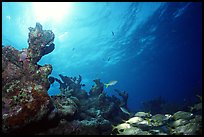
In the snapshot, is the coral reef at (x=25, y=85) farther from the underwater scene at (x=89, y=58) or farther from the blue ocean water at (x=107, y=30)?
the blue ocean water at (x=107, y=30)

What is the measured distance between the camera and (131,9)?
845 inches

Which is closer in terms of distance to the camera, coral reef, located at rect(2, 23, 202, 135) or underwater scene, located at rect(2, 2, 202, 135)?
coral reef, located at rect(2, 23, 202, 135)

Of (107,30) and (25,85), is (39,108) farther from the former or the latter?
(107,30)

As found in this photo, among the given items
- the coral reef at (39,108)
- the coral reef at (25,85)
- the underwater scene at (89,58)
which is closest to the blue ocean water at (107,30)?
the underwater scene at (89,58)

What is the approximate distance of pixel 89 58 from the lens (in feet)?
110

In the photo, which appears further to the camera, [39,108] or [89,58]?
[89,58]

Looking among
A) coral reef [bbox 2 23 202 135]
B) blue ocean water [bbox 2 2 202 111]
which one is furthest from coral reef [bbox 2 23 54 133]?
blue ocean water [bbox 2 2 202 111]

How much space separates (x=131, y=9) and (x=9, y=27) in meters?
12.5

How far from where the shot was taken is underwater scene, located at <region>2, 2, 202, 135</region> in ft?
21.2

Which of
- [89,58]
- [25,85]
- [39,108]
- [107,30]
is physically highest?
[89,58]

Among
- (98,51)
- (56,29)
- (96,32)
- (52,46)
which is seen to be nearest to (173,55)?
(98,51)

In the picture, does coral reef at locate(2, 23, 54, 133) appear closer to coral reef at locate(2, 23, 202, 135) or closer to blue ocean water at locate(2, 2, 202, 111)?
coral reef at locate(2, 23, 202, 135)

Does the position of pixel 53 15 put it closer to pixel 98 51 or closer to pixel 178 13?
pixel 98 51

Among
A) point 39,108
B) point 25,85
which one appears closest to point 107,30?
point 25,85
